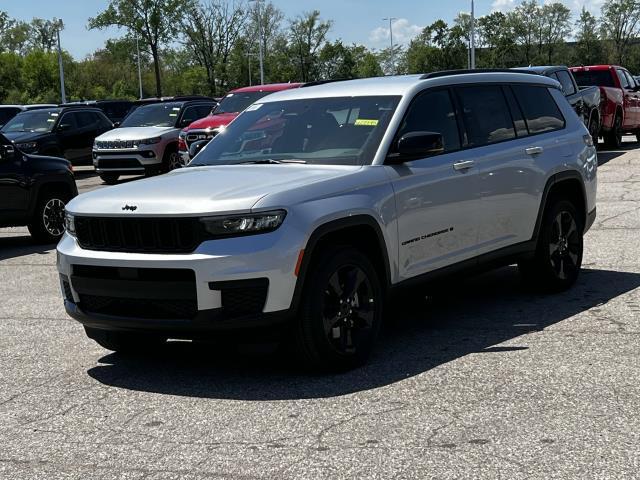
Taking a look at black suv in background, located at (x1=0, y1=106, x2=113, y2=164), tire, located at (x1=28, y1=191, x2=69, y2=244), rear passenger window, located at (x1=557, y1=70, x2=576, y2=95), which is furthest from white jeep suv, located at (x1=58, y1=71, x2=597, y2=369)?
black suv in background, located at (x1=0, y1=106, x2=113, y2=164)

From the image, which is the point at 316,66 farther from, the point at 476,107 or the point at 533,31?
the point at 476,107

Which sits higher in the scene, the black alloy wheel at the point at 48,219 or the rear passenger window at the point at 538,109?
the rear passenger window at the point at 538,109

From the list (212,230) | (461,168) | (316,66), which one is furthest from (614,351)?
(316,66)

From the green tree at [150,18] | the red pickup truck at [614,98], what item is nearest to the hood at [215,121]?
the red pickup truck at [614,98]

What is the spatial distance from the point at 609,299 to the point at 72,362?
158 inches

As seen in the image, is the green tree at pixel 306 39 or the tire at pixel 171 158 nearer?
the tire at pixel 171 158

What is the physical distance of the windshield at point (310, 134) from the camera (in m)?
6.20

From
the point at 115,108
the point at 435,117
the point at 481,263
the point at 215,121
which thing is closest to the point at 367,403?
the point at 481,263

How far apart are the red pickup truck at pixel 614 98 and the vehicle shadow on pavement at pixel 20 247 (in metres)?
14.2

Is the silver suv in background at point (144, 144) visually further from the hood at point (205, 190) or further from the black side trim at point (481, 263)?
the hood at point (205, 190)

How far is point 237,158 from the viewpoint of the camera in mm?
6645

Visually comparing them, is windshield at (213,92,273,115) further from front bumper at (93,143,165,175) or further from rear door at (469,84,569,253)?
rear door at (469,84,569,253)

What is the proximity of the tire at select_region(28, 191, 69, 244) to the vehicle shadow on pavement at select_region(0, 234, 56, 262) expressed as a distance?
12 cm

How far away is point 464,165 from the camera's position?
6.68m
